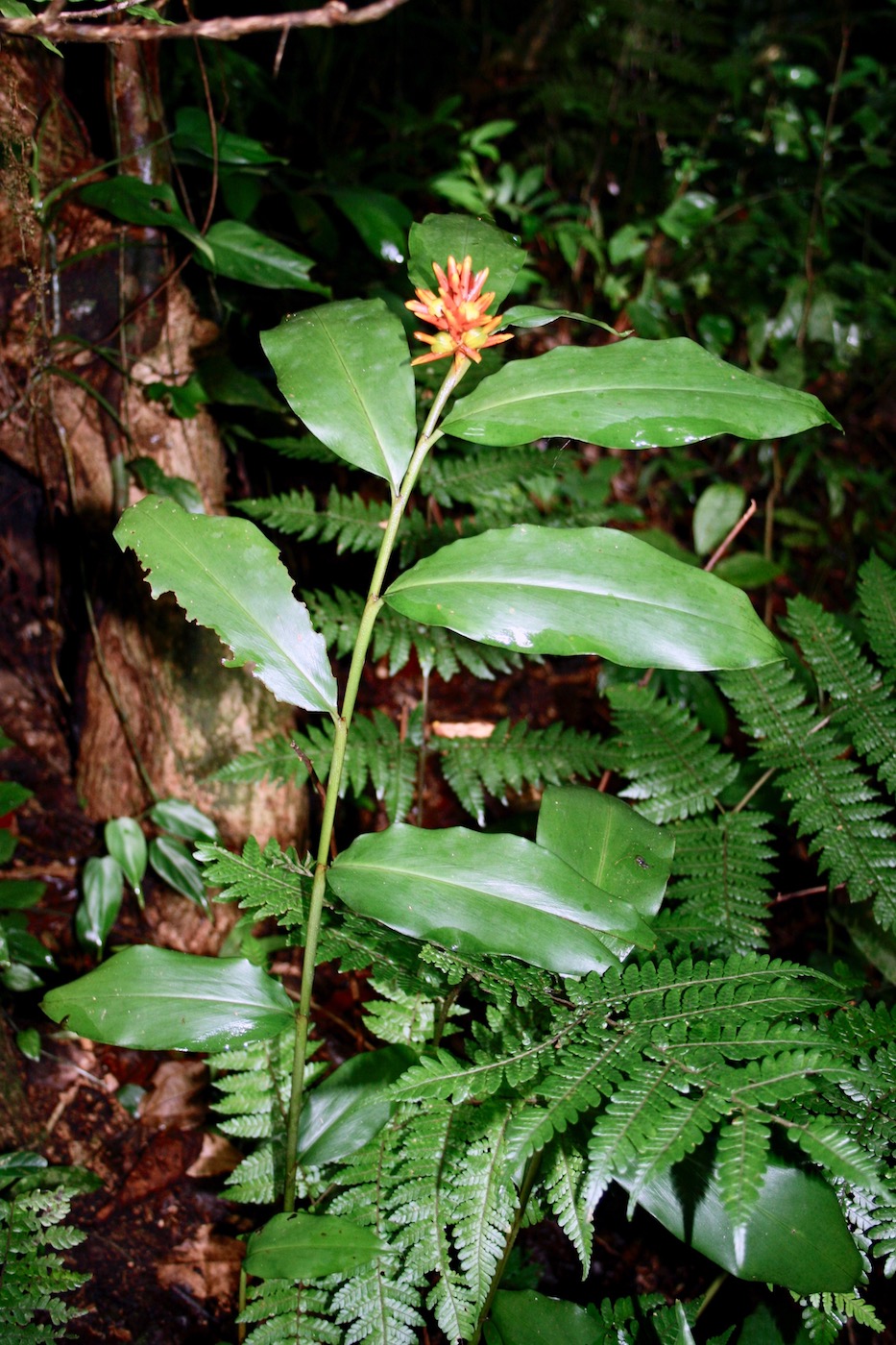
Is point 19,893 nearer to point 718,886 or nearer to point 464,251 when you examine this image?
point 718,886

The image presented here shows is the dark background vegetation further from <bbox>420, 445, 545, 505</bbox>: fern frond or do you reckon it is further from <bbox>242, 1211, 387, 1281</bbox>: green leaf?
<bbox>242, 1211, 387, 1281</bbox>: green leaf

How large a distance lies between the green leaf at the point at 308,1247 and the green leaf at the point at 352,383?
1.14 meters

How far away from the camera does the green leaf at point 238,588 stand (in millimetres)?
1235

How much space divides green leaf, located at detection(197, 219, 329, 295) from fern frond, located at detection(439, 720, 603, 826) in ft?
3.94

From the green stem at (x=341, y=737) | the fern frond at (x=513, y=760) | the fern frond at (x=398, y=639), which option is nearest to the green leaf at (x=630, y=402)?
the green stem at (x=341, y=737)

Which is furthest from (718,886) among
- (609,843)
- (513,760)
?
(513,760)

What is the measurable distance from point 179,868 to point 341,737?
1138mm

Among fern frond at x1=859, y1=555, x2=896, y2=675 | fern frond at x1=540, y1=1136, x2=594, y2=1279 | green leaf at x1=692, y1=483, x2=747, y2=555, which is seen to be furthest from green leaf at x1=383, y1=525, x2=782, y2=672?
green leaf at x1=692, y1=483, x2=747, y2=555

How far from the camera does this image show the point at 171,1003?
51.4 inches

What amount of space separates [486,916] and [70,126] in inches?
90.4

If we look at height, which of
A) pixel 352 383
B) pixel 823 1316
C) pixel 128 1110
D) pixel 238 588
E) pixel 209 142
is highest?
pixel 209 142

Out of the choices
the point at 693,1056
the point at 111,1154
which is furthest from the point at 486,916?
the point at 111,1154

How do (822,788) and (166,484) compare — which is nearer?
(822,788)

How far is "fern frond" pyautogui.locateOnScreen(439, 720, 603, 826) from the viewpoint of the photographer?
81.5 inches
